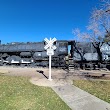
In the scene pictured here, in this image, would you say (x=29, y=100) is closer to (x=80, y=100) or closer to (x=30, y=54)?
(x=80, y=100)

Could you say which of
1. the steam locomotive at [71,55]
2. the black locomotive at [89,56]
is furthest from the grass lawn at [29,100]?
the black locomotive at [89,56]

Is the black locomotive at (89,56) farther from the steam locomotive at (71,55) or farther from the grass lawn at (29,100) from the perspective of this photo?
the grass lawn at (29,100)

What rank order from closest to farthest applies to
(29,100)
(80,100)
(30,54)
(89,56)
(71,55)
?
(29,100), (80,100), (89,56), (71,55), (30,54)

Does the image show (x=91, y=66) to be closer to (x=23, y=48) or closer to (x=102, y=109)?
(x=23, y=48)

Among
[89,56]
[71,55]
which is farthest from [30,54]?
[89,56]

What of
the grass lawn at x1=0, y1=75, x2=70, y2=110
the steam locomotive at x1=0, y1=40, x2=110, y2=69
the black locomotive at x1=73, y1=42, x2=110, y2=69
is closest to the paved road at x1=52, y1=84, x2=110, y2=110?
the grass lawn at x1=0, y1=75, x2=70, y2=110

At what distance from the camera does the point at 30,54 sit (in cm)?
2319

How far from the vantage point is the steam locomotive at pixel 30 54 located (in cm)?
2217

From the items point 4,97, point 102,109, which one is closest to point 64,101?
point 102,109

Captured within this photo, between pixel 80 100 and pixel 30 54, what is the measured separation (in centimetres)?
1620

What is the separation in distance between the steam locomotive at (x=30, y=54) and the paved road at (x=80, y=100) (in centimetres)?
1283

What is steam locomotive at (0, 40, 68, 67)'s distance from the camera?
2217 cm

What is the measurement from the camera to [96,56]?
22.1 meters

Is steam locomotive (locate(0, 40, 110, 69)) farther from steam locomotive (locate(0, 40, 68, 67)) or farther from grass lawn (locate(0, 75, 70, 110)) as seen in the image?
grass lawn (locate(0, 75, 70, 110))
